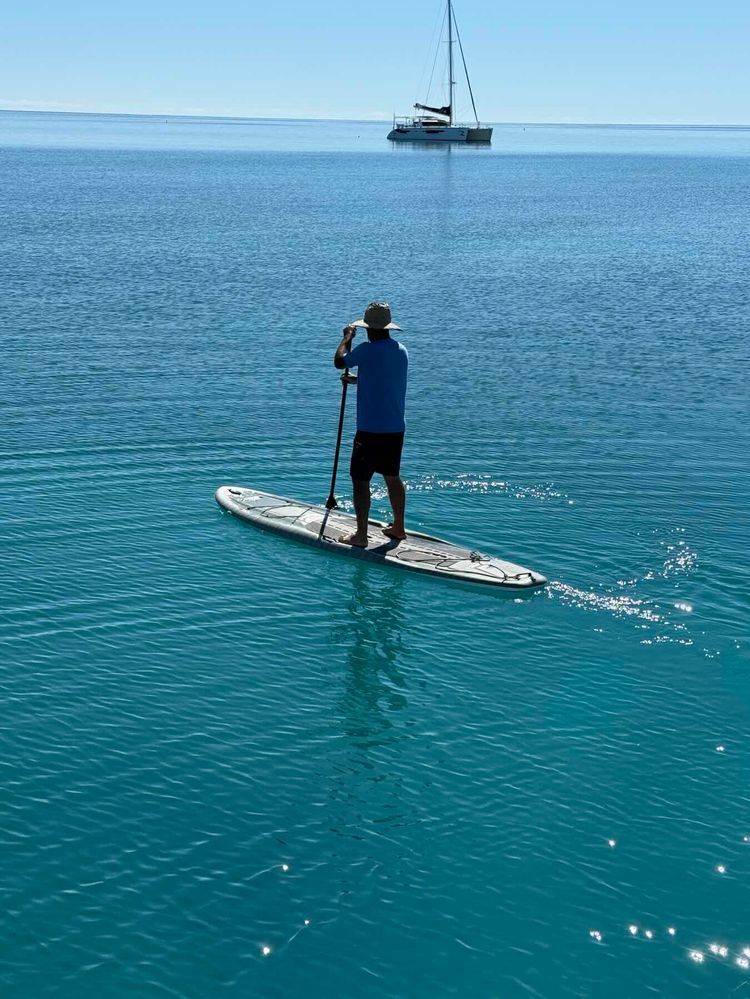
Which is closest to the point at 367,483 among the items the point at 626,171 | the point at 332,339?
the point at 332,339

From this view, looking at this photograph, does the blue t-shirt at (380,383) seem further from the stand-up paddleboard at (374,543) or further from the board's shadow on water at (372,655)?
the board's shadow on water at (372,655)

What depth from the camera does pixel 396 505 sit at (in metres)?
16.2

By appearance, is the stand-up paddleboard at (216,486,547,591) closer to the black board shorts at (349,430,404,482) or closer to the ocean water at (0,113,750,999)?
the ocean water at (0,113,750,999)

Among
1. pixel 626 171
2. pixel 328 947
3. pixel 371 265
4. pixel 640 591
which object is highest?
pixel 626 171

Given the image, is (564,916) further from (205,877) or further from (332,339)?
(332,339)

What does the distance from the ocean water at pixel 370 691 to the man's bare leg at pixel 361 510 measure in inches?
20.4

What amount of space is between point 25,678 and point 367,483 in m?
5.33

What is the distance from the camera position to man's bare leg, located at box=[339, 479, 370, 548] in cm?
1603

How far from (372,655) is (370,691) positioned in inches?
35.1

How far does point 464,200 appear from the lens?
91875mm

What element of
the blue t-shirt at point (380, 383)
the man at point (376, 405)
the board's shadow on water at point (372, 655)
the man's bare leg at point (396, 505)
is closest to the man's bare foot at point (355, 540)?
the man at point (376, 405)

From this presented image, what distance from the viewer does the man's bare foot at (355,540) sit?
16.2 meters

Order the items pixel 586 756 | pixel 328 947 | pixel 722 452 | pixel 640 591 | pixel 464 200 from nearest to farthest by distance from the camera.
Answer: pixel 328 947 → pixel 586 756 → pixel 640 591 → pixel 722 452 → pixel 464 200

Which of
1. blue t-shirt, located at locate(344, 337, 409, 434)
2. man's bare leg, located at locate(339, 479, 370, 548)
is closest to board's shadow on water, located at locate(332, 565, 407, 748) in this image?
man's bare leg, located at locate(339, 479, 370, 548)
